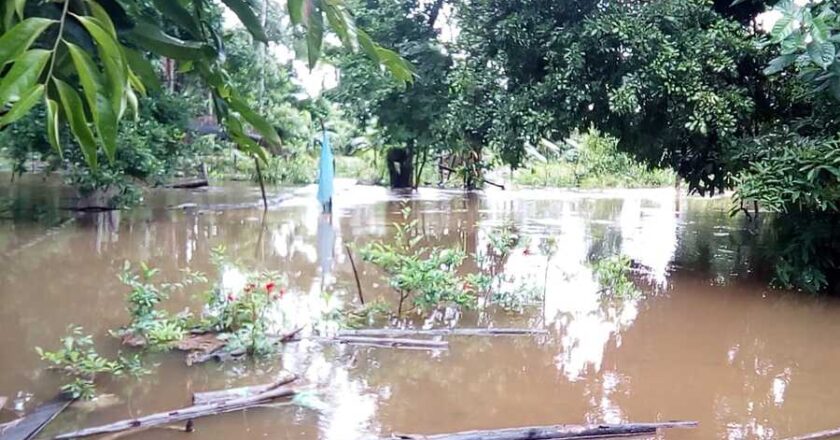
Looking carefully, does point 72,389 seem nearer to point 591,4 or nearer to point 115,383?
point 115,383

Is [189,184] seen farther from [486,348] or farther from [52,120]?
[52,120]

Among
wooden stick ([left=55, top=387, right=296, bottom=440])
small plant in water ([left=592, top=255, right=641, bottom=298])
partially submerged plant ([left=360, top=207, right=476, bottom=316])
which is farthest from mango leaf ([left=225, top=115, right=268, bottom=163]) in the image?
small plant in water ([left=592, top=255, right=641, bottom=298])

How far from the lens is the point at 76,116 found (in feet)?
2.64

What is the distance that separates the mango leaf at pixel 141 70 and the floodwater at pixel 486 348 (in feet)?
8.74

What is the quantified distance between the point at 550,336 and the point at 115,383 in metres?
3.24

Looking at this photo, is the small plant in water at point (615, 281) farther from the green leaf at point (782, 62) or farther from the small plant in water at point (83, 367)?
the small plant in water at point (83, 367)

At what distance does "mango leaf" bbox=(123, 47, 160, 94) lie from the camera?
105 cm

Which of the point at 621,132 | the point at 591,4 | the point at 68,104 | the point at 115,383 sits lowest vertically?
the point at 115,383

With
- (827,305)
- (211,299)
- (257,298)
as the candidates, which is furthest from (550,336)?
(827,305)

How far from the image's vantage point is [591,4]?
7824 millimetres

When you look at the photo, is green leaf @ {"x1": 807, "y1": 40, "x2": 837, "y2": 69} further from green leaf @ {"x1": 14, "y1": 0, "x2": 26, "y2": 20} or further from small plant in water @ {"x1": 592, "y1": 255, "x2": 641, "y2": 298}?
green leaf @ {"x1": 14, "y1": 0, "x2": 26, "y2": 20}

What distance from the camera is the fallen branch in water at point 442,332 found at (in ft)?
17.0

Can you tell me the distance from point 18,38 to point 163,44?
0.37m

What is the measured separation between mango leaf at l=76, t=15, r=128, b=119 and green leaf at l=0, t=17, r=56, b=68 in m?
0.05
